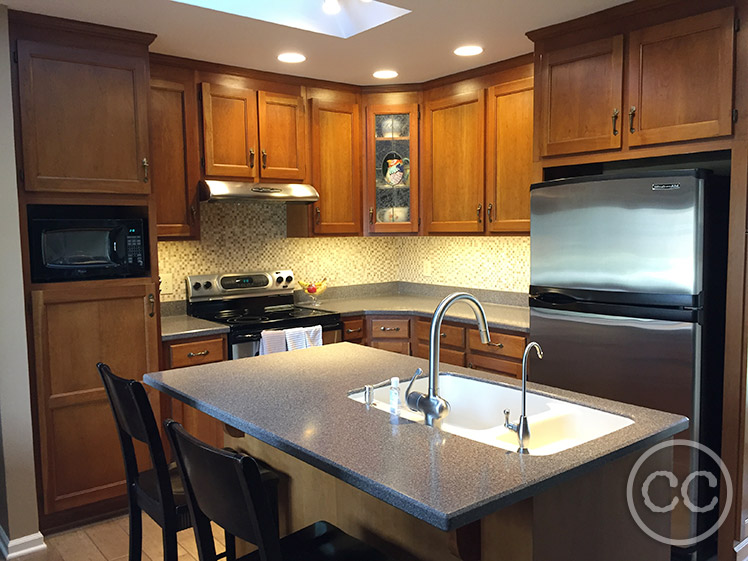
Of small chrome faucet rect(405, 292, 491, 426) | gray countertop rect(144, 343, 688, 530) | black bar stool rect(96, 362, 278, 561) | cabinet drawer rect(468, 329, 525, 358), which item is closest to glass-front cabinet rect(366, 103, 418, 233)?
cabinet drawer rect(468, 329, 525, 358)

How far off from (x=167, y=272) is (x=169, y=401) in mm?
912

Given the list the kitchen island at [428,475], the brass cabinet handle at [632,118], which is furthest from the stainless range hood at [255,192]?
the brass cabinet handle at [632,118]

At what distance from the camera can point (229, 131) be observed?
3807mm

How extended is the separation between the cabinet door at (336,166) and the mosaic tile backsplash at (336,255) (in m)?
0.37

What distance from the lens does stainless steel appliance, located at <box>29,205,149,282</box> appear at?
9.81 ft

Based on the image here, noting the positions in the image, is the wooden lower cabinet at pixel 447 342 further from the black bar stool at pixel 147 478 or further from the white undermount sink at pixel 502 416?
the black bar stool at pixel 147 478

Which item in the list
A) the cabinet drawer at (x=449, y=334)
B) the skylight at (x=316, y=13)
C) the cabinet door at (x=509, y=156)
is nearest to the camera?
the skylight at (x=316, y=13)

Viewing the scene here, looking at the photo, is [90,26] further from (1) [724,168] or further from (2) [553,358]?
(1) [724,168]

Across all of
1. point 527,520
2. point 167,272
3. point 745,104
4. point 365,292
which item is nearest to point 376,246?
point 365,292

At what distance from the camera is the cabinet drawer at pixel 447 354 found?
382 cm

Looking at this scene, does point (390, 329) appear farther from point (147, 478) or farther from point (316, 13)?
point (147, 478)

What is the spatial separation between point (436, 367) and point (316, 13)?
223cm

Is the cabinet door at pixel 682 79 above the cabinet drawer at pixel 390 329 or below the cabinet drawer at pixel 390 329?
above

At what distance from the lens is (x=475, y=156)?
3.96 meters
